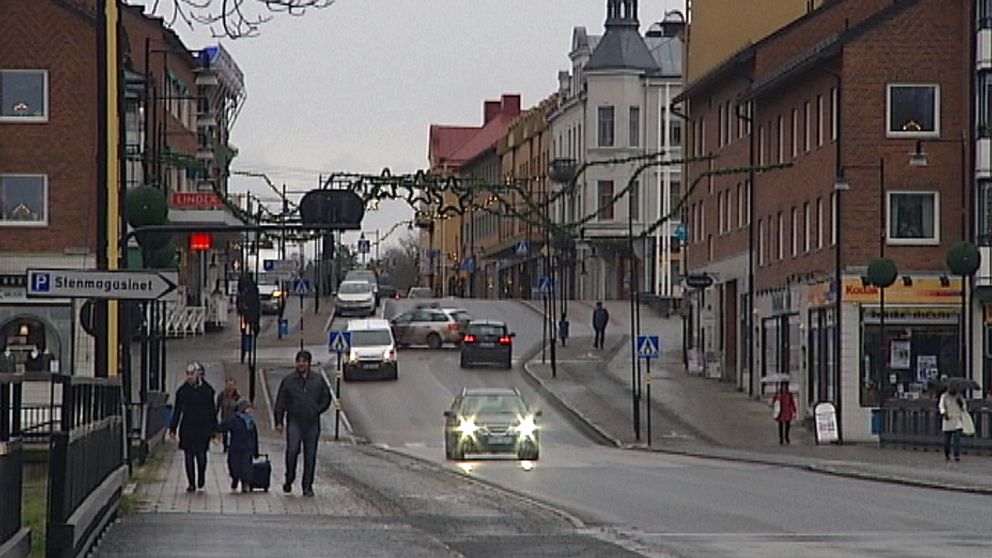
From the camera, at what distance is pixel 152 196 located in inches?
1364

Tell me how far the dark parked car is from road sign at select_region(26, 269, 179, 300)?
166ft

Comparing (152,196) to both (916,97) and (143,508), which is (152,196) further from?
(916,97)

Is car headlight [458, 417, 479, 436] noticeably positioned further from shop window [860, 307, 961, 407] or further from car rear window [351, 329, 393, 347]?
car rear window [351, 329, 393, 347]

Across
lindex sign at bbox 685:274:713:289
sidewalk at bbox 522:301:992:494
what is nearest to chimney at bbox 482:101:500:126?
sidewalk at bbox 522:301:992:494

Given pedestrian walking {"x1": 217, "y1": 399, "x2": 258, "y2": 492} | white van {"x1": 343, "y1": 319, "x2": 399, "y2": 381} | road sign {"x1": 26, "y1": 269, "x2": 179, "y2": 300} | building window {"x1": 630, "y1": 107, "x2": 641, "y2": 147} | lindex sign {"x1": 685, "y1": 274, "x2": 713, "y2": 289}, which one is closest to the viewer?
road sign {"x1": 26, "y1": 269, "x2": 179, "y2": 300}

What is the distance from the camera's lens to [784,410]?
5306 centimetres

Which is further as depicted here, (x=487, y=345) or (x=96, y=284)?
(x=487, y=345)

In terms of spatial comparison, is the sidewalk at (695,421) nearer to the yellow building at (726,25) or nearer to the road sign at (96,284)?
the yellow building at (726,25)

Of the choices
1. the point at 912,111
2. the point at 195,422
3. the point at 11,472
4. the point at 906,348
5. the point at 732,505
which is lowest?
the point at 732,505

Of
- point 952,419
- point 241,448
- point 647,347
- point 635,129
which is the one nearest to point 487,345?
point 647,347

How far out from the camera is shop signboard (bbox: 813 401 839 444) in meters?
53.8

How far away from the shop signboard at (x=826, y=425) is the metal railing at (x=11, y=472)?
138 ft

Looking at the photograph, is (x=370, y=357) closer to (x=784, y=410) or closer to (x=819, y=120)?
(x=819, y=120)

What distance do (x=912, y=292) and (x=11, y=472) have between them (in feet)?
152
